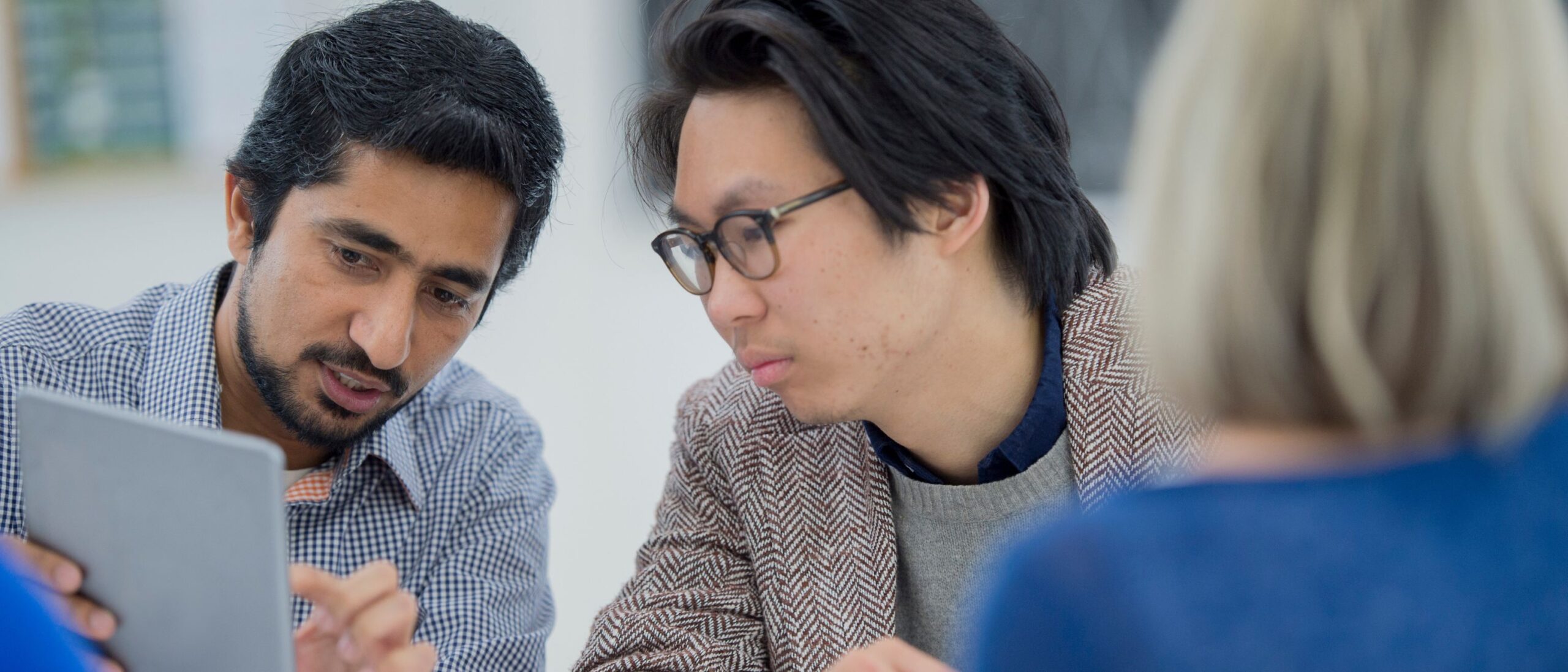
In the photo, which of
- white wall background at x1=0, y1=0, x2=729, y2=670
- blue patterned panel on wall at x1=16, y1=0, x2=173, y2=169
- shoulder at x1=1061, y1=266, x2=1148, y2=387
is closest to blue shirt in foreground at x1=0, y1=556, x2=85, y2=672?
shoulder at x1=1061, y1=266, x2=1148, y2=387

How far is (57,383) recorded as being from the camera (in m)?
1.62

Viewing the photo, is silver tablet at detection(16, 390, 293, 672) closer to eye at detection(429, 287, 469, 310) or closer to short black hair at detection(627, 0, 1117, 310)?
eye at detection(429, 287, 469, 310)

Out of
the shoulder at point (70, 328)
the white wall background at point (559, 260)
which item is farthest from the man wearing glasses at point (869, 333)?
the white wall background at point (559, 260)

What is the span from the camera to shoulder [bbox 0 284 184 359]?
1629 millimetres

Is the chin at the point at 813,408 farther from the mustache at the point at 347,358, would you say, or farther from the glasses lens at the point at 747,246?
the mustache at the point at 347,358

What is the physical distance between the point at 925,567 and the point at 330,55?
0.99 m

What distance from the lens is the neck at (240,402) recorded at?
5.74ft

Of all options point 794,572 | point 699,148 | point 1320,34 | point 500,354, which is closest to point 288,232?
point 699,148

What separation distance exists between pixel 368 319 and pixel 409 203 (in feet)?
0.49

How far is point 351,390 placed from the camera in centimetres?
165

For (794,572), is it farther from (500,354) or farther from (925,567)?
(500,354)

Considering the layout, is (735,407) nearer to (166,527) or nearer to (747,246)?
(747,246)

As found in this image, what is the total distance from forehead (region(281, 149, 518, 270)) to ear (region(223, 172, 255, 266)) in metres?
0.12

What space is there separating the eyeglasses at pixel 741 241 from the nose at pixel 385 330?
0.33 m
